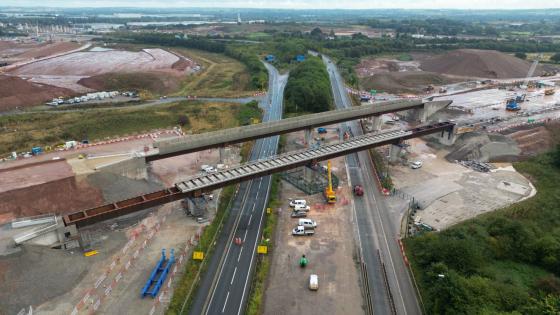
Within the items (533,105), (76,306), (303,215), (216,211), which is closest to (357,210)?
(303,215)

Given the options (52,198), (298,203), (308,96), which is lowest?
(298,203)

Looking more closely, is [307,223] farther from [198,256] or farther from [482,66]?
[482,66]

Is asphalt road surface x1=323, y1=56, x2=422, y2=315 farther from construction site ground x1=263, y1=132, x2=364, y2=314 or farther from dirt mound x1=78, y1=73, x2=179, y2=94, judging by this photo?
dirt mound x1=78, y1=73, x2=179, y2=94

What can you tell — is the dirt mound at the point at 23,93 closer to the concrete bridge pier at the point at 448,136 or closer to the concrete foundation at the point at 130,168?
the concrete foundation at the point at 130,168

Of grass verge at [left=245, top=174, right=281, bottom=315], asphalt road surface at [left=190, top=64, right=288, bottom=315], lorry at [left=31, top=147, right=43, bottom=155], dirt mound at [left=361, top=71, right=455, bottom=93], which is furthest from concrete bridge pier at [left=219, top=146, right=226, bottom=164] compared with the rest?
dirt mound at [left=361, top=71, right=455, bottom=93]

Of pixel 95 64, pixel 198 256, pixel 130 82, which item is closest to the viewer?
pixel 198 256

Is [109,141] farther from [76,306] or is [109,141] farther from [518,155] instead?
[518,155]

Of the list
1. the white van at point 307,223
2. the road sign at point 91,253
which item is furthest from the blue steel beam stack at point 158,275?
the white van at point 307,223

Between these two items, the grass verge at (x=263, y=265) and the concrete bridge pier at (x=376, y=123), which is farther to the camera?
the concrete bridge pier at (x=376, y=123)

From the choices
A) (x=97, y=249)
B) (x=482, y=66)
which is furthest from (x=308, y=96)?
(x=482, y=66)
